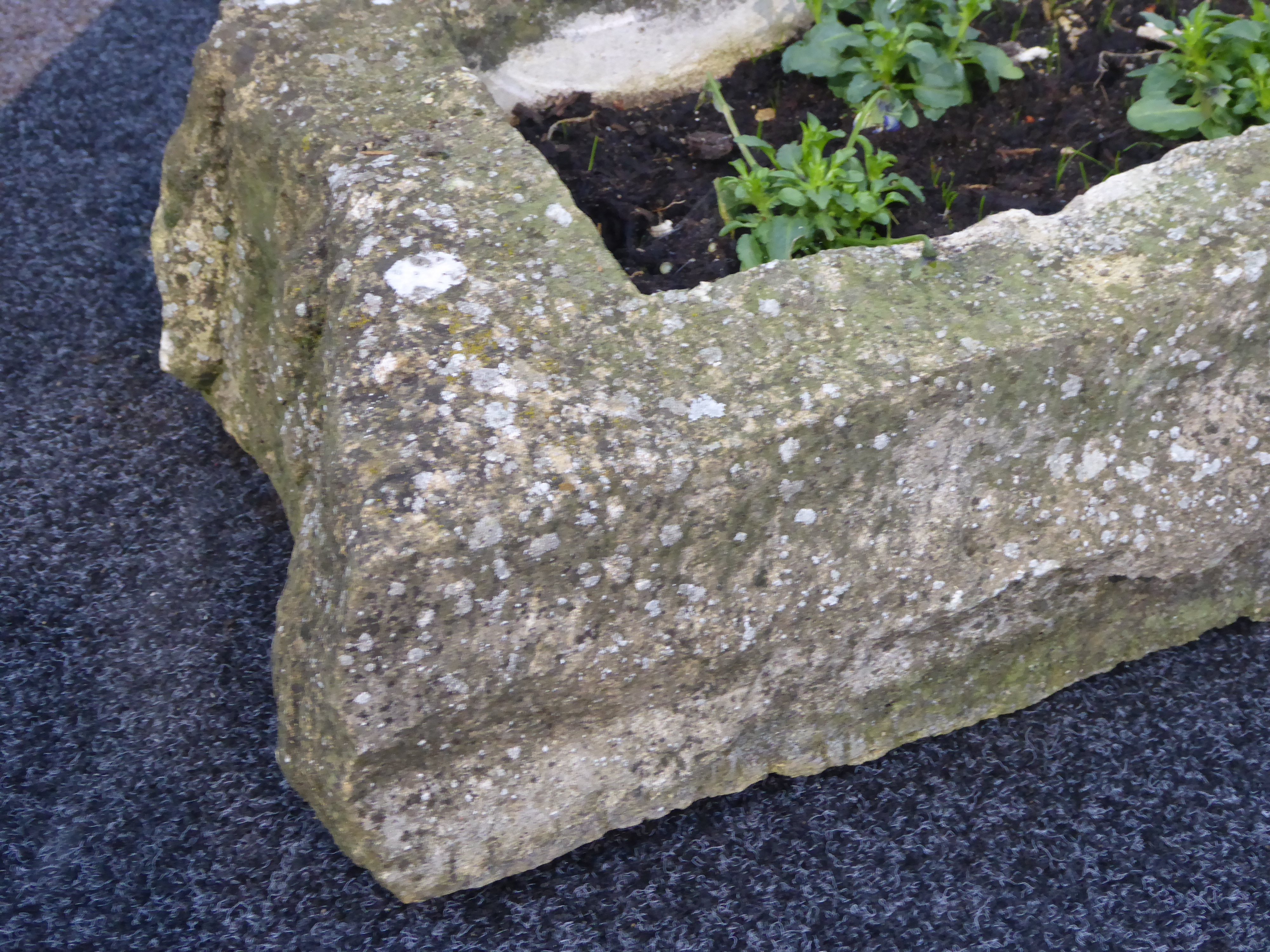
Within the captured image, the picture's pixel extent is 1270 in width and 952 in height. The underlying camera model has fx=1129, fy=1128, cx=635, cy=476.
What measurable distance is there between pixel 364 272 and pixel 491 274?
0.15m

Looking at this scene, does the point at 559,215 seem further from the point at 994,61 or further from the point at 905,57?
the point at 994,61

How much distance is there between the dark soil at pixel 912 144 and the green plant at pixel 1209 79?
2.3 inches

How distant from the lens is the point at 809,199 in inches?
62.6

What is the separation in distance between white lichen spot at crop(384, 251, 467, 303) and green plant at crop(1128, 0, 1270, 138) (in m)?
1.11

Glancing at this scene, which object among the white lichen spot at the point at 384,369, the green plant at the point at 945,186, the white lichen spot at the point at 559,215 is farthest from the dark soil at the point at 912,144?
the white lichen spot at the point at 384,369

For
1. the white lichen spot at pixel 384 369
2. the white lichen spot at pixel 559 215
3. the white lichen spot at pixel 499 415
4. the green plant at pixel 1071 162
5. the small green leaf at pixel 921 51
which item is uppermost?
the white lichen spot at pixel 559 215

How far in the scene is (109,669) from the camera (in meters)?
1.68

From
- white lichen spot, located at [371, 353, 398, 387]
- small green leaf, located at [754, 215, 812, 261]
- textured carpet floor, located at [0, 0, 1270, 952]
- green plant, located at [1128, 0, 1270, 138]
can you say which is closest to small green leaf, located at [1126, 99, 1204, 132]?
green plant, located at [1128, 0, 1270, 138]

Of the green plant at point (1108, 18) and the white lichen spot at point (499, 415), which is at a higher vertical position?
the white lichen spot at point (499, 415)

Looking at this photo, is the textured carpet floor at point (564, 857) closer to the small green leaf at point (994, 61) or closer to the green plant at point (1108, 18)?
the small green leaf at point (994, 61)

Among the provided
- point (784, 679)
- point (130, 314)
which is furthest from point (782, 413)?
point (130, 314)

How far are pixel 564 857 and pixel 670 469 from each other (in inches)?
22.8

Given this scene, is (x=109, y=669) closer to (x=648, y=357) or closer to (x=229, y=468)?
(x=229, y=468)

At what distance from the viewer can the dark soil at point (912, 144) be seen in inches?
67.4
